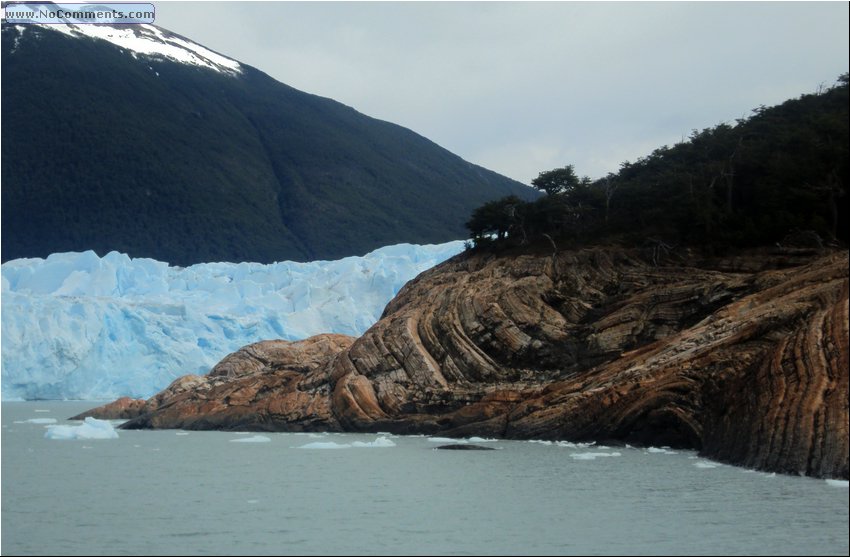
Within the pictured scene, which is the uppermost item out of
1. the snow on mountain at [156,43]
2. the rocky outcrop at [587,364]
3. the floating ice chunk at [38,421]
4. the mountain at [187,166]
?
the snow on mountain at [156,43]

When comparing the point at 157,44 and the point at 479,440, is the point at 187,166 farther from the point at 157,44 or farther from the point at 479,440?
the point at 479,440

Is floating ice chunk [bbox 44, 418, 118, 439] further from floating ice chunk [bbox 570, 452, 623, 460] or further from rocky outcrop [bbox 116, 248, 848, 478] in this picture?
floating ice chunk [bbox 570, 452, 623, 460]

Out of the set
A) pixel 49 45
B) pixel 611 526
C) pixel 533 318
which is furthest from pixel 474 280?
pixel 49 45

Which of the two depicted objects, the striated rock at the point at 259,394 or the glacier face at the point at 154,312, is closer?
the striated rock at the point at 259,394

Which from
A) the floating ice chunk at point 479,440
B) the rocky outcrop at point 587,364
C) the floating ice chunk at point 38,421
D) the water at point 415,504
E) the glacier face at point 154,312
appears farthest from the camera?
the glacier face at point 154,312

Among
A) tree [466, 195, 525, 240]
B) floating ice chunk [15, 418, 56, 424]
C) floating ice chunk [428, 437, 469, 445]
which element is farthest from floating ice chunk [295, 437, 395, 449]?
floating ice chunk [15, 418, 56, 424]

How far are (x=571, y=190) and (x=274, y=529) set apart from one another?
29575mm

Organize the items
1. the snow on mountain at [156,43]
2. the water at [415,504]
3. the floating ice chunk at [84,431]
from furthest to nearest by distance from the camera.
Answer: the snow on mountain at [156,43] → the floating ice chunk at [84,431] → the water at [415,504]

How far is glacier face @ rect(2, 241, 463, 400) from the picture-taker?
5156 centimetres

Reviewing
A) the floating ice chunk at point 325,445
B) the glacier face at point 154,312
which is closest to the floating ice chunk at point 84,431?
the floating ice chunk at point 325,445

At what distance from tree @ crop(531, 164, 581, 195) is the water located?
1915cm

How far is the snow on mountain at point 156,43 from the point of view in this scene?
150875 millimetres

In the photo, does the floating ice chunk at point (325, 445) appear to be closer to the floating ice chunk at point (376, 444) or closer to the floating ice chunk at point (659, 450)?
the floating ice chunk at point (376, 444)

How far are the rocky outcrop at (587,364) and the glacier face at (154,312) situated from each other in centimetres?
1160
